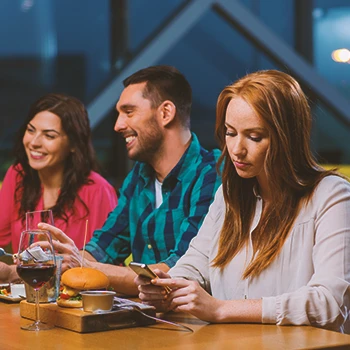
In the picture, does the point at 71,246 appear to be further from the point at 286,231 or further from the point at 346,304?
the point at 346,304

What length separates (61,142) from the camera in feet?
12.1

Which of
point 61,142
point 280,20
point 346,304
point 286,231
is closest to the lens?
point 346,304

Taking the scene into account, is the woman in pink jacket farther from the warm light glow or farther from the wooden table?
the warm light glow

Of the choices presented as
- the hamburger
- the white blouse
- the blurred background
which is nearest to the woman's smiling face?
the white blouse

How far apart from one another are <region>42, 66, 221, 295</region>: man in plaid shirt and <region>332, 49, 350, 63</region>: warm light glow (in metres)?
4.65

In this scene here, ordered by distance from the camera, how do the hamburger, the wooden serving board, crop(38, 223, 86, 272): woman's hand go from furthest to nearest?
crop(38, 223, 86, 272): woman's hand < the hamburger < the wooden serving board

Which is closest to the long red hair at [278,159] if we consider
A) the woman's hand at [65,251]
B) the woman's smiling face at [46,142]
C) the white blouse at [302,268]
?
the white blouse at [302,268]

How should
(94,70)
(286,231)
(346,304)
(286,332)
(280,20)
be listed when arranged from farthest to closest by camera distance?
(280,20) → (94,70) → (286,231) → (346,304) → (286,332)

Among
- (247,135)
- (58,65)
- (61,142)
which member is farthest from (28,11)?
(247,135)

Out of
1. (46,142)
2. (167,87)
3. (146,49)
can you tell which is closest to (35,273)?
(167,87)

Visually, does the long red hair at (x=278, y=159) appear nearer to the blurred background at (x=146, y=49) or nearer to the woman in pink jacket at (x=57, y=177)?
the woman in pink jacket at (x=57, y=177)

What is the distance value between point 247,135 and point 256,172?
0.11 metres

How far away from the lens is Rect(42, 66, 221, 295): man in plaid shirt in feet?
10.1

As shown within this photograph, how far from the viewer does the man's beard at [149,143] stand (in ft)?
10.4
